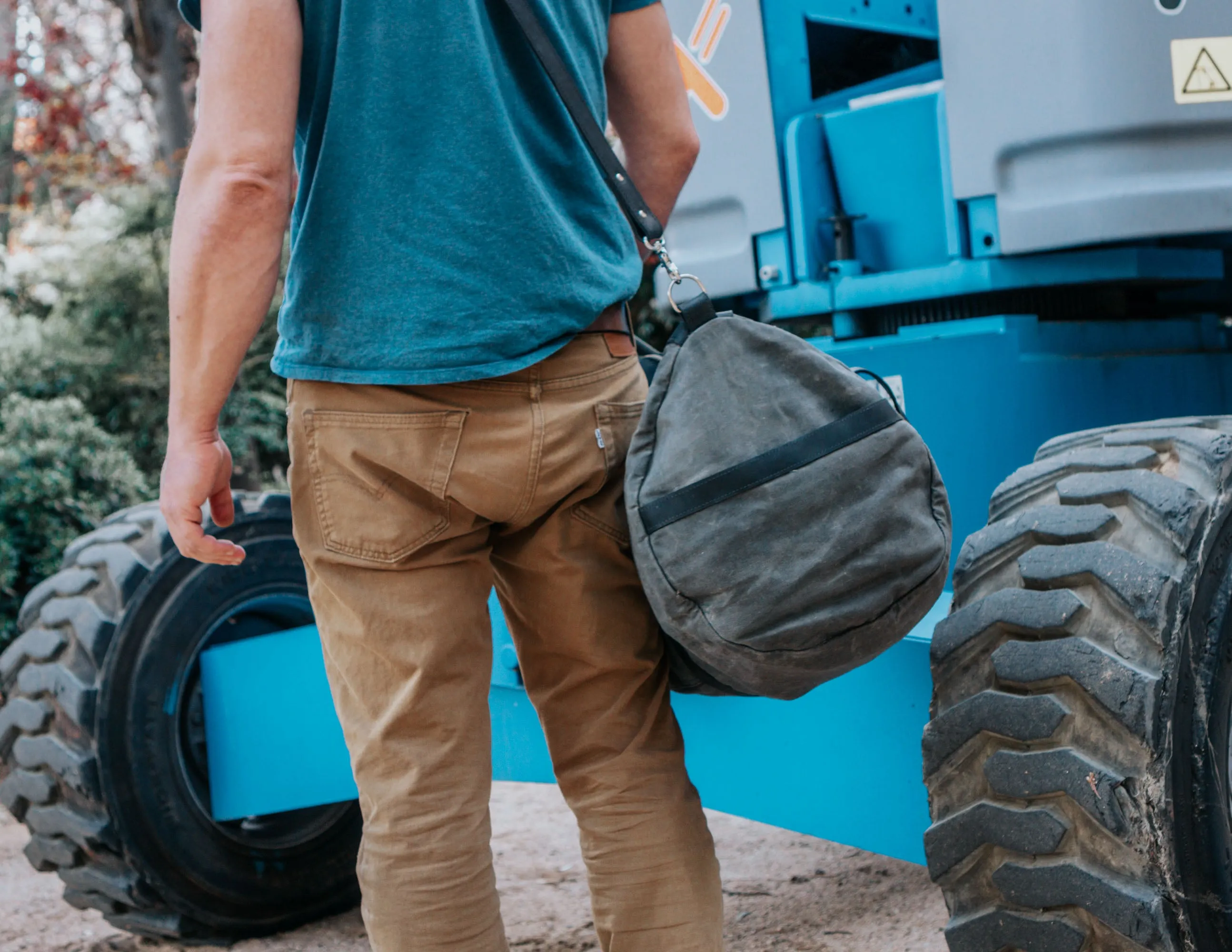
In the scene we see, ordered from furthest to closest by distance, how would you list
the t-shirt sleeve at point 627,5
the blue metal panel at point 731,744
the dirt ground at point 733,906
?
the dirt ground at point 733,906
the blue metal panel at point 731,744
the t-shirt sleeve at point 627,5

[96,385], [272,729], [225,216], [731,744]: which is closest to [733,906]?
[731,744]

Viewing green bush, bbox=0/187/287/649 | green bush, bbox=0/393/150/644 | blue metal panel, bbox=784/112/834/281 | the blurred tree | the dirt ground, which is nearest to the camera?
blue metal panel, bbox=784/112/834/281

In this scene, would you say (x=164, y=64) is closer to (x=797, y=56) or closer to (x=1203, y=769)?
(x=797, y=56)

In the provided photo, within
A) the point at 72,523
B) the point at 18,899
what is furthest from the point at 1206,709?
the point at 72,523

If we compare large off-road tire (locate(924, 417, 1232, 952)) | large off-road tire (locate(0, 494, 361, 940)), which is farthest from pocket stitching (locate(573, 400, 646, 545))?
large off-road tire (locate(0, 494, 361, 940))

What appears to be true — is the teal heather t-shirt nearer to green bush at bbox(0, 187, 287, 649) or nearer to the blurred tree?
green bush at bbox(0, 187, 287, 649)

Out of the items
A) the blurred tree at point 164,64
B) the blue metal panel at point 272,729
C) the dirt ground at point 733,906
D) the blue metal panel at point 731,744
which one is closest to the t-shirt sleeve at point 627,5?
the blue metal panel at point 731,744

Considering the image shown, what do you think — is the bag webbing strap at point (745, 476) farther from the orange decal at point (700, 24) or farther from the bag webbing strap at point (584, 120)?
the orange decal at point (700, 24)

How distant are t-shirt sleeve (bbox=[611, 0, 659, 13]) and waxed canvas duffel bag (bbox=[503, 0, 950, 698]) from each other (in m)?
0.28

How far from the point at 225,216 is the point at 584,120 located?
0.44m

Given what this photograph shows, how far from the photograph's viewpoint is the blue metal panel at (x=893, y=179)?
2.56 m

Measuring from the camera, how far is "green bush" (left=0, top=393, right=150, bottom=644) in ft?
16.8

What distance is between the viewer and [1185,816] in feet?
5.33

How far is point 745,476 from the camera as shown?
4.92 ft
